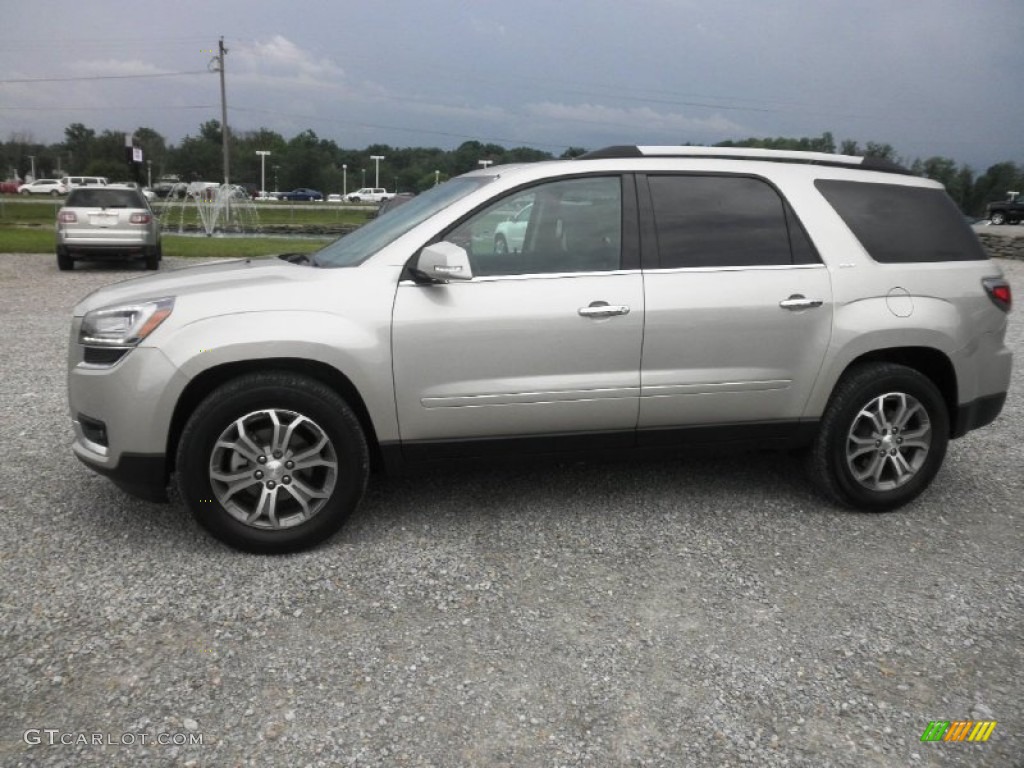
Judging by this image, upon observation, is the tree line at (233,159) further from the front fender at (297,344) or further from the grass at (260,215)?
the front fender at (297,344)

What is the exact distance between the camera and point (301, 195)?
318ft

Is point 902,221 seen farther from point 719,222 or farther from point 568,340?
point 568,340

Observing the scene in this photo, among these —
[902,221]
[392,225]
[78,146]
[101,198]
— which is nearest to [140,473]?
[392,225]

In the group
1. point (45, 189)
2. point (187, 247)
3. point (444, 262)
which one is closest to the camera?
point (444, 262)

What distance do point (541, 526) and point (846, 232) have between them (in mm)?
2167

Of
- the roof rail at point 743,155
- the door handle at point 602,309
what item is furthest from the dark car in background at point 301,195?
the door handle at point 602,309

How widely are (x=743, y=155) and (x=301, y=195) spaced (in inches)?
3848

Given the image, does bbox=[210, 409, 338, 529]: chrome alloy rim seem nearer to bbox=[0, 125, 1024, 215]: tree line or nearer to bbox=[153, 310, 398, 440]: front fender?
bbox=[153, 310, 398, 440]: front fender

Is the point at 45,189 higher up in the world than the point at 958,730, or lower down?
higher up

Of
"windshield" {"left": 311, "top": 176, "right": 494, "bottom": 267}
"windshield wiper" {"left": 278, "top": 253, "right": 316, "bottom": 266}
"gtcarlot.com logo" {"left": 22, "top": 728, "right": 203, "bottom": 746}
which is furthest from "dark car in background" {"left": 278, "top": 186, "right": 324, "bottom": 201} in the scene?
"gtcarlot.com logo" {"left": 22, "top": 728, "right": 203, "bottom": 746}

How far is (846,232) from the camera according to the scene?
14.4 feet

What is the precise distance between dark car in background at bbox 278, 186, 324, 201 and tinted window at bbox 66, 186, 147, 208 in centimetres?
8300

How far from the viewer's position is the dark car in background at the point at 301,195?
317 feet

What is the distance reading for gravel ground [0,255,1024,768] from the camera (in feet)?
8.64
